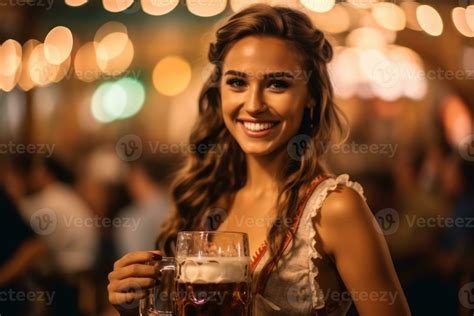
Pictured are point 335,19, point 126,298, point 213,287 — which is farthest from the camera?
point 335,19

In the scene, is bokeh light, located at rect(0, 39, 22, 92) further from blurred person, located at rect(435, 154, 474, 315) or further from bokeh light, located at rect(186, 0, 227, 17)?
blurred person, located at rect(435, 154, 474, 315)

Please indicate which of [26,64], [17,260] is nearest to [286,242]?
[17,260]

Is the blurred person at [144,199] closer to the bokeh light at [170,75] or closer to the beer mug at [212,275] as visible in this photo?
the bokeh light at [170,75]

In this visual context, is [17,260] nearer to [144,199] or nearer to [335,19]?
[144,199]

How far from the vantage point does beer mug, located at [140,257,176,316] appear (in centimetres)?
146

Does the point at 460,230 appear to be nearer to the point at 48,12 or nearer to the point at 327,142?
the point at 327,142

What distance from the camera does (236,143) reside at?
2379 millimetres

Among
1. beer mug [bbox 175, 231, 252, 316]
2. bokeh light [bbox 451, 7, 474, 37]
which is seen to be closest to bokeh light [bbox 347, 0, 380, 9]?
bokeh light [bbox 451, 7, 474, 37]

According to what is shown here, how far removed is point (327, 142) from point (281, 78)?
291mm

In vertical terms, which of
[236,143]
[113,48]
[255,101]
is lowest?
[236,143]

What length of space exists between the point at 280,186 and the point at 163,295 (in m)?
0.77

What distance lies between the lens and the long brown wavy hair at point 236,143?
2121mm

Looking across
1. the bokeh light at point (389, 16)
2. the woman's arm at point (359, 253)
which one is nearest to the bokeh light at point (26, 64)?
the bokeh light at point (389, 16)

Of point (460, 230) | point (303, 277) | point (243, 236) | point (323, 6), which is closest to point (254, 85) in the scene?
point (303, 277)
